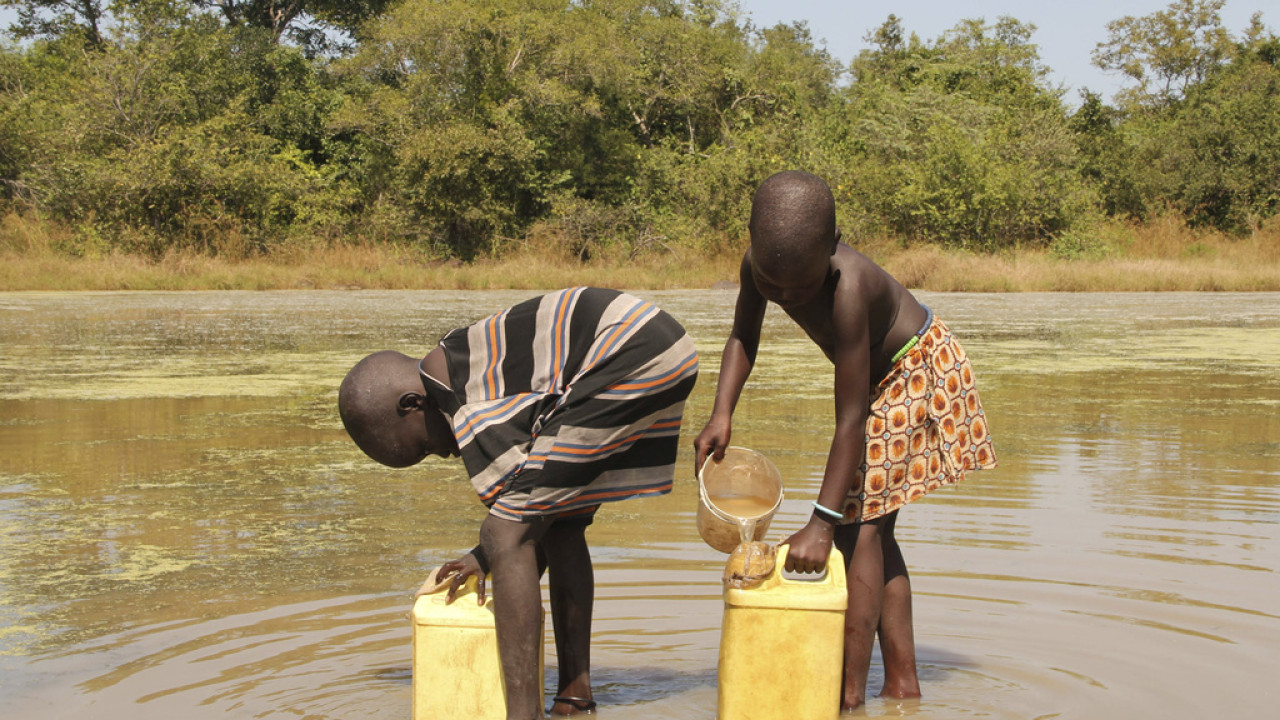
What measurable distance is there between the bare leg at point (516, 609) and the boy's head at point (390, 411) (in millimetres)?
270

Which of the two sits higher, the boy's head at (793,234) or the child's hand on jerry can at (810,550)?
the boy's head at (793,234)

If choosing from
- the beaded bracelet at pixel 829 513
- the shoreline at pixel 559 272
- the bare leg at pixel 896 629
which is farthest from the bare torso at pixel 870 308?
the shoreline at pixel 559 272

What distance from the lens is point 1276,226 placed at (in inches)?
1086

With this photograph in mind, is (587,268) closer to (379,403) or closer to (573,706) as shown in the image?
(573,706)

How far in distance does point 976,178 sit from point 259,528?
23629mm

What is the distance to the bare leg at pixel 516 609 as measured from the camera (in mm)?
2576

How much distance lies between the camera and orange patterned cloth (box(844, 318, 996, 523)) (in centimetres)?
290

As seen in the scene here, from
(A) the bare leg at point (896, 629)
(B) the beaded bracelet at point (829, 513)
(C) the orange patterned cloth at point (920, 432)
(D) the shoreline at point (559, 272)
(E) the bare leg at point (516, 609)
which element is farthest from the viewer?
(D) the shoreline at point (559, 272)

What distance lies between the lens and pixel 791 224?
261 cm

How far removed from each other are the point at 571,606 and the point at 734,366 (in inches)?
26.7

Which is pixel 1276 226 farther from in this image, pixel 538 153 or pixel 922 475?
pixel 922 475

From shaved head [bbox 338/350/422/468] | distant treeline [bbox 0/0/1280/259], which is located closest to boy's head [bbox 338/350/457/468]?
shaved head [bbox 338/350/422/468]

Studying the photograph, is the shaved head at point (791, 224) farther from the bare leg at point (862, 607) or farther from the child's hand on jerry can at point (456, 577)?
the child's hand on jerry can at point (456, 577)

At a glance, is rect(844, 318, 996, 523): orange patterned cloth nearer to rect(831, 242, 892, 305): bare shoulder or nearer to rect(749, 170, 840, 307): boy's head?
rect(831, 242, 892, 305): bare shoulder
